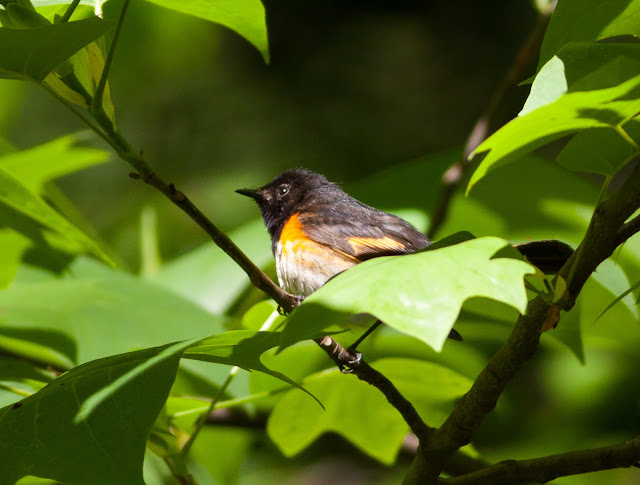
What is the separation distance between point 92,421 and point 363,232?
160 cm

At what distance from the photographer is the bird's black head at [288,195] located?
9.84 ft

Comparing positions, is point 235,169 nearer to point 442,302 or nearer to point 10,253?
point 10,253

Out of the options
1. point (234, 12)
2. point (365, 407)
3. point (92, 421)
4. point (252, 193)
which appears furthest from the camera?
point (252, 193)

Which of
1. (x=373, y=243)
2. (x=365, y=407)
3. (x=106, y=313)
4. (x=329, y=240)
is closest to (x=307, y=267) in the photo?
(x=329, y=240)

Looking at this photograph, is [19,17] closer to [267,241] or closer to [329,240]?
[329,240]

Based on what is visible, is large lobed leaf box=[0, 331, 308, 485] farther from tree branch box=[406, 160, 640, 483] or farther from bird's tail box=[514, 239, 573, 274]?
bird's tail box=[514, 239, 573, 274]

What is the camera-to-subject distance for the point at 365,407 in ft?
6.81

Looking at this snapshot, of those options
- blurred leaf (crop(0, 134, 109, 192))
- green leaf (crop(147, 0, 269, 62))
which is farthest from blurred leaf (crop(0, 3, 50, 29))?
blurred leaf (crop(0, 134, 109, 192))

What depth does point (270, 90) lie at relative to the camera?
21.4 ft

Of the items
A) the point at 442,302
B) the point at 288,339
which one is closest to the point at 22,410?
the point at 288,339

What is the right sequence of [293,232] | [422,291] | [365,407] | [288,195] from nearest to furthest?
[422,291], [365,407], [293,232], [288,195]

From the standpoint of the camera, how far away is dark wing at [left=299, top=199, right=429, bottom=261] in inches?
103

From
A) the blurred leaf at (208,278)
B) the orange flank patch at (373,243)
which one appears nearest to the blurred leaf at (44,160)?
the blurred leaf at (208,278)

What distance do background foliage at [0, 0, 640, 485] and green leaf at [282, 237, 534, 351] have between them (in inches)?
0.9
